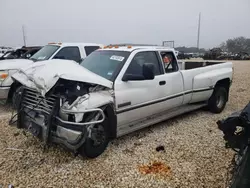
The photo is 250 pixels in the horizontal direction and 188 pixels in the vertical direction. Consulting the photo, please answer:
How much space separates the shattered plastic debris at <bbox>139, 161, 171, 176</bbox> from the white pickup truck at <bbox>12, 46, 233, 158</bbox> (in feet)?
2.48

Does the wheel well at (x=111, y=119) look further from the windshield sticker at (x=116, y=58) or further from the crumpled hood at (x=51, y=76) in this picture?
the windshield sticker at (x=116, y=58)

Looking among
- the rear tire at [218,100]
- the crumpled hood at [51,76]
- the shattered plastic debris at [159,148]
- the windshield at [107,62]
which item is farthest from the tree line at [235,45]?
the crumpled hood at [51,76]

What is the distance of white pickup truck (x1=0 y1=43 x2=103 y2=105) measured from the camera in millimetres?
6027

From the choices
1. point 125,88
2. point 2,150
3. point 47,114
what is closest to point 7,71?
point 2,150

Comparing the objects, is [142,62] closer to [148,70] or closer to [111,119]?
[148,70]

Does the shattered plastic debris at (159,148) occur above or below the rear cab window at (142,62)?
below

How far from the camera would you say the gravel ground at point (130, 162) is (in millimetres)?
3104

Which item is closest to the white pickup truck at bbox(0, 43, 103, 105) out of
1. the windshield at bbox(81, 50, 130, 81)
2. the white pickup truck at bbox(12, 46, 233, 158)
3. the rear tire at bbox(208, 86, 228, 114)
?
the windshield at bbox(81, 50, 130, 81)

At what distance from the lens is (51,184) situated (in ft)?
9.96

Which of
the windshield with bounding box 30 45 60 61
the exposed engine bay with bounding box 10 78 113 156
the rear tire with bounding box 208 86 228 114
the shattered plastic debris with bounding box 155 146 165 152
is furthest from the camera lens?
the windshield with bounding box 30 45 60 61

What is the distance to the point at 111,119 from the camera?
12.2 feet

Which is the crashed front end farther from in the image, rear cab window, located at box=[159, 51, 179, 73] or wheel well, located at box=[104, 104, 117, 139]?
rear cab window, located at box=[159, 51, 179, 73]

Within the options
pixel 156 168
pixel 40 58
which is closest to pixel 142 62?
pixel 156 168

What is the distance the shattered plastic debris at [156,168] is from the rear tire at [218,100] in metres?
3.10
